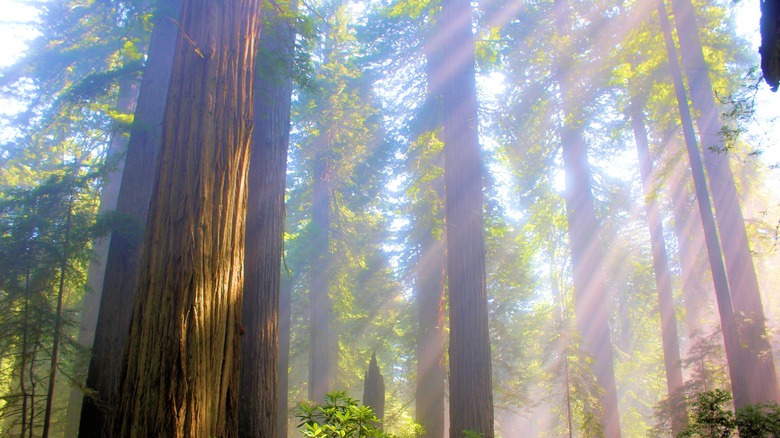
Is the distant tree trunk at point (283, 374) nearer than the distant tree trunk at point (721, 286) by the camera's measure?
No

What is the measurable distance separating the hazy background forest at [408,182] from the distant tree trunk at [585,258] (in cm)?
7

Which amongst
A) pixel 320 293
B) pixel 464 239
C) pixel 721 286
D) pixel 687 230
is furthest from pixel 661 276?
pixel 320 293

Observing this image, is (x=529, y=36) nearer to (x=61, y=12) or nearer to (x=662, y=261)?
(x=662, y=261)

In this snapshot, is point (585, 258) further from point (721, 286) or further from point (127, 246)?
point (127, 246)

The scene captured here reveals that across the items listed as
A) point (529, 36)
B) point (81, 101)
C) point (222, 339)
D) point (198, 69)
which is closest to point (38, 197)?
point (81, 101)

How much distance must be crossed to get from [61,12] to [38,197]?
10193mm

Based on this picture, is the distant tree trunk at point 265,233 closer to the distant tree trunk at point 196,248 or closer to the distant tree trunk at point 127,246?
the distant tree trunk at point 127,246

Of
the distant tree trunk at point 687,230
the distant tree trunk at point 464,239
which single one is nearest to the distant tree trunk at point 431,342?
the distant tree trunk at point 464,239

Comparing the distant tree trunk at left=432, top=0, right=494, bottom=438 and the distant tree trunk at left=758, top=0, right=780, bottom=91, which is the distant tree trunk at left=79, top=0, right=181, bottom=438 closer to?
the distant tree trunk at left=432, top=0, right=494, bottom=438

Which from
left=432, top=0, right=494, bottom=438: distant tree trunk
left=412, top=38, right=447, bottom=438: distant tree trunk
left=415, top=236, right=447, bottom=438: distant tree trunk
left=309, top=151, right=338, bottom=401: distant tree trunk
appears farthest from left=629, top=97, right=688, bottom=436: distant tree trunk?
left=309, top=151, right=338, bottom=401: distant tree trunk

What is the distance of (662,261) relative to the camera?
682 inches

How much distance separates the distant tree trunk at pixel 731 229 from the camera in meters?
9.65

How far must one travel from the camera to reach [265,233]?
6699mm

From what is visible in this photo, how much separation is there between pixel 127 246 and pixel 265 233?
10.7 ft
